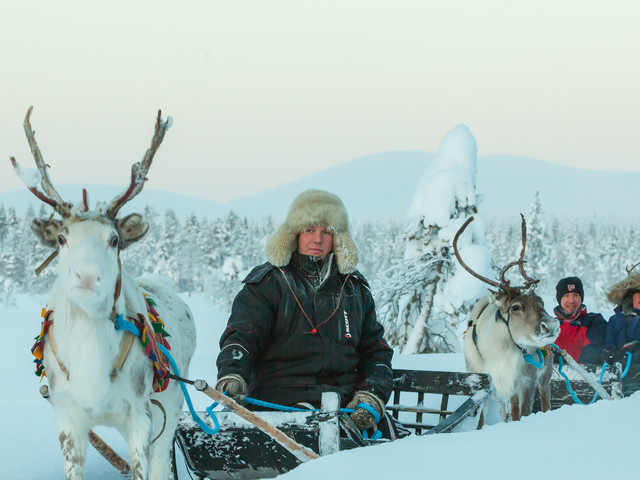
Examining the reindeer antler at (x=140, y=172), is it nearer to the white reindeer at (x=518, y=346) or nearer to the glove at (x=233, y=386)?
the glove at (x=233, y=386)

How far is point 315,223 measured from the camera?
202 inches

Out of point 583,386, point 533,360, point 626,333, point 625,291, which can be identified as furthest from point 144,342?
point 625,291

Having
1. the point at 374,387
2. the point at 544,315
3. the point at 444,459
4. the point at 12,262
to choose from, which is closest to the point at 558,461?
the point at 444,459

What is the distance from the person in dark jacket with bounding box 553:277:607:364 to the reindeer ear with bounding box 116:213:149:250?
230 inches

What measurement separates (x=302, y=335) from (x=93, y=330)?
1.77 meters

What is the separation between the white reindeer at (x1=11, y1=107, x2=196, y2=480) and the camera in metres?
3.40

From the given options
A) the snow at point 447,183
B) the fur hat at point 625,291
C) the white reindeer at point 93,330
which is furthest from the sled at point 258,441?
the snow at point 447,183

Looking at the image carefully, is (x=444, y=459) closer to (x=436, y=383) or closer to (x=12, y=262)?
(x=436, y=383)

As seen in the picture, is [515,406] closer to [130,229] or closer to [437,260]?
[130,229]

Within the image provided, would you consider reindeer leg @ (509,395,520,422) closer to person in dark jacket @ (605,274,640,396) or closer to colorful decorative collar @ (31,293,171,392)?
person in dark jacket @ (605,274,640,396)

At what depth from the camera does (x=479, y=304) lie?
27.7ft

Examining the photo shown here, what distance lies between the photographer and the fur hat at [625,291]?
26.0ft

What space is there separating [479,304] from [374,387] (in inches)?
156

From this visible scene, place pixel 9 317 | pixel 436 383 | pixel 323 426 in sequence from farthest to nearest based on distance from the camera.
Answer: pixel 9 317 < pixel 436 383 < pixel 323 426
